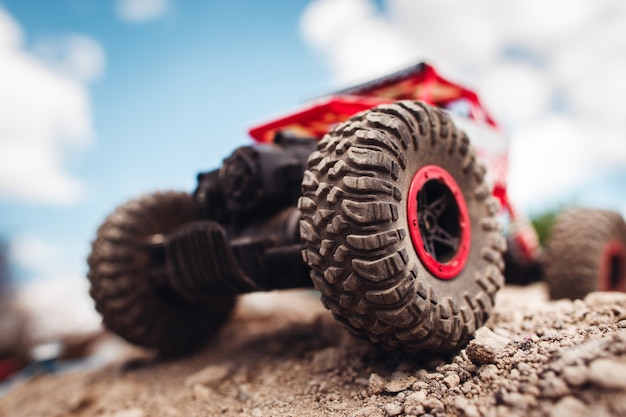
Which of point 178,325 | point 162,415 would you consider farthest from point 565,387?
point 178,325

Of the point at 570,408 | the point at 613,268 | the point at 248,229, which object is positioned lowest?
the point at 613,268

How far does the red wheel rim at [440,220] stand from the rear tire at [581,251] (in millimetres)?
1816

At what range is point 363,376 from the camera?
8.71 feet

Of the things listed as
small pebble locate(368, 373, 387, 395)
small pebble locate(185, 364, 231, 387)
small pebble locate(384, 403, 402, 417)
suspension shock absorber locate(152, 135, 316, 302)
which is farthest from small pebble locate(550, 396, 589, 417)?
small pebble locate(185, 364, 231, 387)

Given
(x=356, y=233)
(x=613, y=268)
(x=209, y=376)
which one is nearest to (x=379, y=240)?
(x=356, y=233)

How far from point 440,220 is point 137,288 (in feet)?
7.38

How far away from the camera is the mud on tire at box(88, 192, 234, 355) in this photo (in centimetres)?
361

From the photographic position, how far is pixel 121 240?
3.67m

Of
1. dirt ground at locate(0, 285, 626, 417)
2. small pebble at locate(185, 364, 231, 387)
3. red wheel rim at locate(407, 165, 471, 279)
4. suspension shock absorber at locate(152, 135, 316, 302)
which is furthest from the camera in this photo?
small pebble at locate(185, 364, 231, 387)

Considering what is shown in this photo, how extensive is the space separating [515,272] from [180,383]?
3.52m

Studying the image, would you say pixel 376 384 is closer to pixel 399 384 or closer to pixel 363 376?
pixel 399 384

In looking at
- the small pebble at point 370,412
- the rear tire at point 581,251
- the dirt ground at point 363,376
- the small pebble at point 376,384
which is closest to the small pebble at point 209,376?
the dirt ground at point 363,376

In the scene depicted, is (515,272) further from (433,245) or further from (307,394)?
(307,394)

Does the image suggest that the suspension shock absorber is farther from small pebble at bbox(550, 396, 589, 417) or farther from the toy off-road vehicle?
small pebble at bbox(550, 396, 589, 417)
